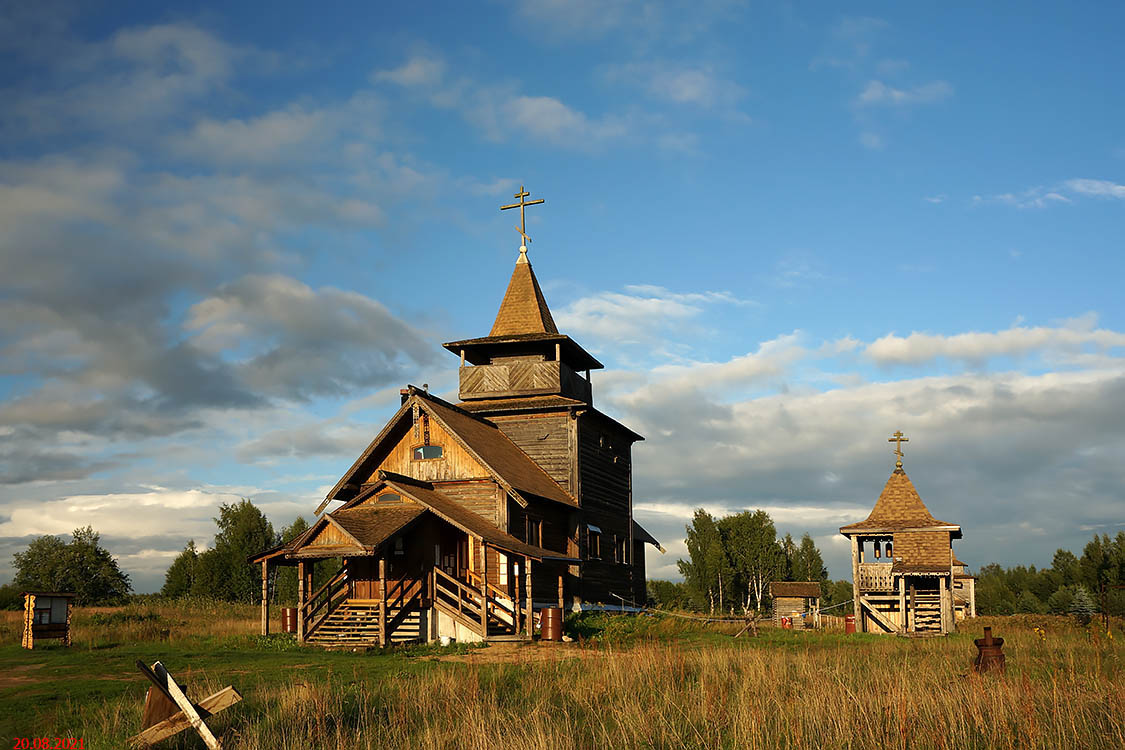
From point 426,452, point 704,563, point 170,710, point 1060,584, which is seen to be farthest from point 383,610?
point 1060,584

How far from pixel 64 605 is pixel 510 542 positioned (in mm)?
12309

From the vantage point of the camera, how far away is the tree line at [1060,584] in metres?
61.8

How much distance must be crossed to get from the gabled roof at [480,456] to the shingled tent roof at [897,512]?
38.3 ft

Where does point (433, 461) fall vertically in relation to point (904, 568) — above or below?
above

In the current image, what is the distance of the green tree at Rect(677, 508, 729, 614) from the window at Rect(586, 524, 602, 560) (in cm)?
2518

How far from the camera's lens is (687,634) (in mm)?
30703

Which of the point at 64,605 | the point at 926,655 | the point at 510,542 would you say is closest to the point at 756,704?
the point at 926,655

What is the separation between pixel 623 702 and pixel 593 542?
25.0 metres

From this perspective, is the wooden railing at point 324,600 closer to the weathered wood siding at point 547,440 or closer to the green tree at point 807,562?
the weathered wood siding at point 547,440

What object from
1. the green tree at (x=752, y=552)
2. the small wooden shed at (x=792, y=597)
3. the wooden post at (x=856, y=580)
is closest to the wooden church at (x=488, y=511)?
the small wooden shed at (x=792, y=597)

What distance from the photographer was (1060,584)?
2793 inches

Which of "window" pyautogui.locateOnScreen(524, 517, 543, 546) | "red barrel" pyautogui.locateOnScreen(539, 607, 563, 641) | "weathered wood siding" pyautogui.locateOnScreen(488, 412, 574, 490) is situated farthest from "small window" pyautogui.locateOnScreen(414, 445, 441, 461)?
"red barrel" pyautogui.locateOnScreen(539, 607, 563, 641)

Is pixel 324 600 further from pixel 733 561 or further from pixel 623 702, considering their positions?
pixel 733 561

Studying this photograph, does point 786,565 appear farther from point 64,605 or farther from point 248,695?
point 248,695
